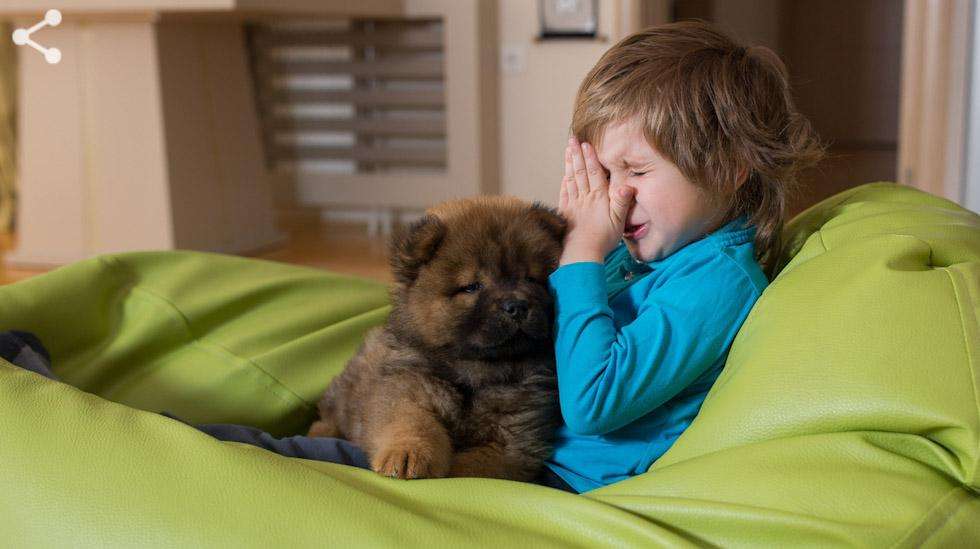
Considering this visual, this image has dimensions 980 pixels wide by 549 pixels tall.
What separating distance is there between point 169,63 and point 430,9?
61.5 inches

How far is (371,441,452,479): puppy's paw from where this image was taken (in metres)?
1.42

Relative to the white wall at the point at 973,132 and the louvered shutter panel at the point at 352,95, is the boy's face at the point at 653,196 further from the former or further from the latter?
the louvered shutter panel at the point at 352,95

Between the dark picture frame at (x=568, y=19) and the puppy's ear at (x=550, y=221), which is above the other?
the dark picture frame at (x=568, y=19)

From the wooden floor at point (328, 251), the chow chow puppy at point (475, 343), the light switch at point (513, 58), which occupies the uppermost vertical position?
the light switch at point (513, 58)

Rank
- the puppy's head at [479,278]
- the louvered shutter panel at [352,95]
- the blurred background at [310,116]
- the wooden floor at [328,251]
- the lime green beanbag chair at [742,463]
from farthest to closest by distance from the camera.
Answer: the louvered shutter panel at [352,95] → the wooden floor at [328,251] → the blurred background at [310,116] → the puppy's head at [479,278] → the lime green beanbag chair at [742,463]

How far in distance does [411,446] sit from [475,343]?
191mm

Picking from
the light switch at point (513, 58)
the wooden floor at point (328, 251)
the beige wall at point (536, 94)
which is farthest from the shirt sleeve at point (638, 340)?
the light switch at point (513, 58)

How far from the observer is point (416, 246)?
157cm

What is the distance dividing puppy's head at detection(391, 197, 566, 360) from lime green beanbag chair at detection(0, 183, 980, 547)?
0.26 m

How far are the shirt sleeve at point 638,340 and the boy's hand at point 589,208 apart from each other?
0.13ft

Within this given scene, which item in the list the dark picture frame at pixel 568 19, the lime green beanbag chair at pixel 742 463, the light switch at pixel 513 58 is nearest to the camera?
the lime green beanbag chair at pixel 742 463

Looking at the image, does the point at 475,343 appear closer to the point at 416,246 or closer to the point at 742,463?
the point at 416,246

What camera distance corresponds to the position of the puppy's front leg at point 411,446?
4.67 ft

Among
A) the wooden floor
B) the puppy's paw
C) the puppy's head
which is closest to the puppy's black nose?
the puppy's head
